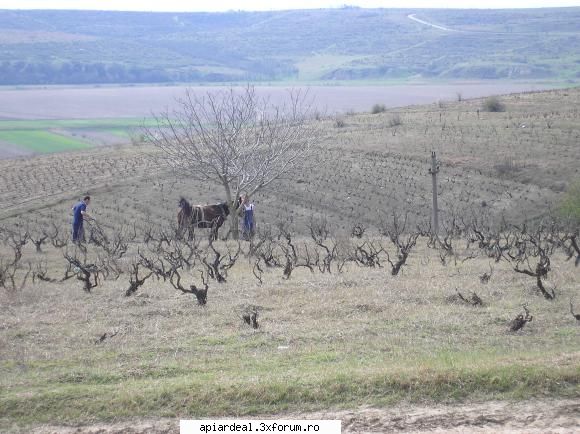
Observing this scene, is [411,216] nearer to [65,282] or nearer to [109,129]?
[65,282]

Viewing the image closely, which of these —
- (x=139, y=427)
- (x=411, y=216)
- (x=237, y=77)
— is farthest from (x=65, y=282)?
(x=237, y=77)

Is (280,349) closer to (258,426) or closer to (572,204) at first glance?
(258,426)

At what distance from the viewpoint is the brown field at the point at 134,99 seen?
106312 mm

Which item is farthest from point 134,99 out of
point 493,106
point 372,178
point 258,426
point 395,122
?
point 258,426

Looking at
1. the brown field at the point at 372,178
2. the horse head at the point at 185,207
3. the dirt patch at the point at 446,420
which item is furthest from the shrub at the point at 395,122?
the dirt patch at the point at 446,420

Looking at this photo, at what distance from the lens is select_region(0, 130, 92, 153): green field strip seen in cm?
6956

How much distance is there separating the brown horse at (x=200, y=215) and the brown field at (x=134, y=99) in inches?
2666

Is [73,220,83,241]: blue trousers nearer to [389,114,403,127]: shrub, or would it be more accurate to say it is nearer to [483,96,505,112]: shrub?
[389,114,403,127]: shrub

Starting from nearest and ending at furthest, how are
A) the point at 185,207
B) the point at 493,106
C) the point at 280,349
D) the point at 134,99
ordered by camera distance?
the point at 280,349 → the point at 185,207 → the point at 493,106 → the point at 134,99

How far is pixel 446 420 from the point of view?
24.9ft

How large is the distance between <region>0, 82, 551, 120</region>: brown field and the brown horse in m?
67.7

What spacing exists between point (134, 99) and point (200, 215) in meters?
109

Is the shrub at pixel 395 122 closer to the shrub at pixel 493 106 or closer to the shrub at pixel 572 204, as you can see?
the shrub at pixel 493 106

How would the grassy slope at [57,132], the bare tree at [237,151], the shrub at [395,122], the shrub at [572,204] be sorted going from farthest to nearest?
the grassy slope at [57,132] < the shrub at [395,122] < the shrub at [572,204] < the bare tree at [237,151]
